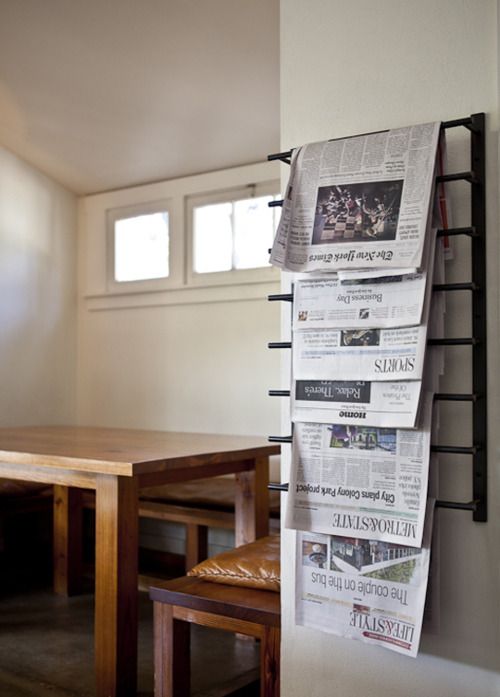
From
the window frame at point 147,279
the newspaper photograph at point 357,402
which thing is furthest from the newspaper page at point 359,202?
the window frame at point 147,279

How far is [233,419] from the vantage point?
417 cm

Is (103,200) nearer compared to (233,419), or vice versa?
(233,419)

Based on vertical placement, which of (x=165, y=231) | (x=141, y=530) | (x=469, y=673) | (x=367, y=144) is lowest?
(x=141, y=530)

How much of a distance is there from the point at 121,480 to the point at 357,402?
954 millimetres

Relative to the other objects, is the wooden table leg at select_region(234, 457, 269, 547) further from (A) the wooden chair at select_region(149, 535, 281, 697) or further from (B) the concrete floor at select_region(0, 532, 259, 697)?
(A) the wooden chair at select_region(149, 535, 281, 697)

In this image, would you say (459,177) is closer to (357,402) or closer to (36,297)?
(357,402)

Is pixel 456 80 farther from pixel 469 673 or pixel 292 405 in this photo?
pixel 469 673

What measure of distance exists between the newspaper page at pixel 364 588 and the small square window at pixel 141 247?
3049 millimetres

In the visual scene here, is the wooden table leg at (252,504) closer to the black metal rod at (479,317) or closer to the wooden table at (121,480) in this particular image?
the wooden table at (121,480)

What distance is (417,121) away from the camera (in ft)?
5.27

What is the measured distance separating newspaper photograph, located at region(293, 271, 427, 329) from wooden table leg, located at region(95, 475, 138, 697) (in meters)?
0.93

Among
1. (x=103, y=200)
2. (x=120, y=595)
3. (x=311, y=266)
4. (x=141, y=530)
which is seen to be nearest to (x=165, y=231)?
(x=103, y=200)

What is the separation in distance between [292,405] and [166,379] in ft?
9.43

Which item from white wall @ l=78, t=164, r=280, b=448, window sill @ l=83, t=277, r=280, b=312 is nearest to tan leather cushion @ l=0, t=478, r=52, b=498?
white wall @ l=78, t=164, r=280, b=448
